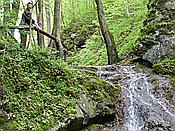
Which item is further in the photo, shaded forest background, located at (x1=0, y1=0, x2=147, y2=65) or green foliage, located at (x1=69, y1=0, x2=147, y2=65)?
green foliage, located at (x1=69, y1=0, x2=147, y2=65)

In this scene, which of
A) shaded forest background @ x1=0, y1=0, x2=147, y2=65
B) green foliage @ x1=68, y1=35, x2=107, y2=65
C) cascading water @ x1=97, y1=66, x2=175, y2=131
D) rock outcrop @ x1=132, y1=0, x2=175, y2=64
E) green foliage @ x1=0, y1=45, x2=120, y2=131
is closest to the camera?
green foliage @ x1=0, y1=45, x2=120, y2=131

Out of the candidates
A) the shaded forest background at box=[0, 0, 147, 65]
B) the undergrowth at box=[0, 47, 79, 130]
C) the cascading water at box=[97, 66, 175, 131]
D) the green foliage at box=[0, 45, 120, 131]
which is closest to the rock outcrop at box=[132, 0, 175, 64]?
the cascading water at box=[97, 66, 175, 131]

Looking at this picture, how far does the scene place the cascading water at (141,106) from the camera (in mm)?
7027

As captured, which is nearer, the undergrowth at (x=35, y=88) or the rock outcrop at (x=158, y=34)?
the undergrowth at (x=35, y=88)

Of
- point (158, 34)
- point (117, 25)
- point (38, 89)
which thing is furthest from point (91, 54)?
point (38, 89)

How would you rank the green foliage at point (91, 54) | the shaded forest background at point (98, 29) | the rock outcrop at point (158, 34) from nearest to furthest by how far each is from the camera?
the rock outcrop at point (158, 34)
the shaded forest background at point (98, 29)
the green foliage at point (91, 54)

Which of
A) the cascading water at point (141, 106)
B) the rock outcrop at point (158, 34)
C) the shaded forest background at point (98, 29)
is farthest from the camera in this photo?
the shaded forest background at point (98, 29)

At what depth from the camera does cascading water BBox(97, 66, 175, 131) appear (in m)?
7.03

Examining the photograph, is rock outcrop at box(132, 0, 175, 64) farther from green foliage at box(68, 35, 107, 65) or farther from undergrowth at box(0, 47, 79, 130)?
undergrowth at box(0, 47, 79, 130)

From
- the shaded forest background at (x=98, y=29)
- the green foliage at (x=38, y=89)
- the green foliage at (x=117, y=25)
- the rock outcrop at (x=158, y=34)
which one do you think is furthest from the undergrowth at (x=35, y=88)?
the green foliage at (x=117, y=25)

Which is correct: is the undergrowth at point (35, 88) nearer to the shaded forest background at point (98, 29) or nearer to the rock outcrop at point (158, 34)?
the rock outcrop at point (158, 34)

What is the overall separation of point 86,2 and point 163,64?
1446 centimetres

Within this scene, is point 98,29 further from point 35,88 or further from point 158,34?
point 35,88

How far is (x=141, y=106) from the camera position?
755cm
